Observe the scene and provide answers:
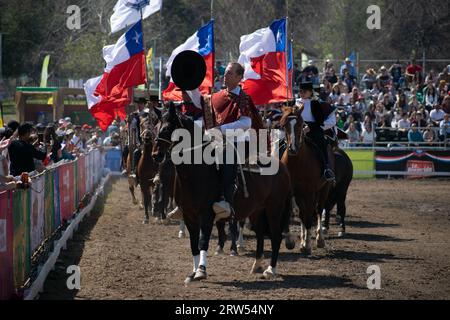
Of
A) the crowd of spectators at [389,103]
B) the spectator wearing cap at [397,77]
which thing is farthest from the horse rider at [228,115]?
the spectator wearing cap at [397,77]

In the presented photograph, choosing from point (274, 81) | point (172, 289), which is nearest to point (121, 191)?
point (274, 81)

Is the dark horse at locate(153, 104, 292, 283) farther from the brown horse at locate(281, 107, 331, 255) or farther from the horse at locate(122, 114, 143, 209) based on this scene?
the horse at locate(122, 114, 143, 209)

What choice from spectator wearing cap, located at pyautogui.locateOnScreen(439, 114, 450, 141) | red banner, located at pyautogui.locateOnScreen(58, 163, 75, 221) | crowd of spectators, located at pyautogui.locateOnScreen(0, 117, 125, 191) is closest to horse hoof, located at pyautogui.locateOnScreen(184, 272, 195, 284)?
crowd of spectators, located at pyautogui.locateOnScreen(0, 117, 125, 191)

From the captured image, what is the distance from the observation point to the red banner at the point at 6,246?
30.8 ft

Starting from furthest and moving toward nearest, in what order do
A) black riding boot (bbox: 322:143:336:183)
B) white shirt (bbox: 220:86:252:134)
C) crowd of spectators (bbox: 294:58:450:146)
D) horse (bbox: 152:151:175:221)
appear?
crowd of spectators (bbox: 294:58:450:146) < horse (bbox: 152:151:175:221) < black riding boot (bbox: 322:143:336:183) < white shirt (bbox: 220:86:252:134)

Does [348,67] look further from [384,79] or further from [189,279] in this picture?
[189,279]

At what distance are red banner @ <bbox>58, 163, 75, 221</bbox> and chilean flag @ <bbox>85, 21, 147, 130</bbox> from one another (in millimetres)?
3234

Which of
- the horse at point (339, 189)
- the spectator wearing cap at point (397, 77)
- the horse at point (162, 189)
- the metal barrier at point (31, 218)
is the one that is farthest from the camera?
the spectator wearing cap at point (397, 77)

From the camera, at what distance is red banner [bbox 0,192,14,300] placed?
9383 millimetres

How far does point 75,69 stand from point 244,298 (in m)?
43.2

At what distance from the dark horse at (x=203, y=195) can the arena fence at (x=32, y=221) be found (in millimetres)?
1913

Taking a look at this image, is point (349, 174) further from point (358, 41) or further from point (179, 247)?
point (358, 41)

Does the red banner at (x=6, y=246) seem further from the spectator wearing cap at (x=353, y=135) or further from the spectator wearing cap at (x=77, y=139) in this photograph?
the spectator wearing cap at (x=353, y=135)

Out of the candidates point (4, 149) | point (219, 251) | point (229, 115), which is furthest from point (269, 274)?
point (4, 149)
